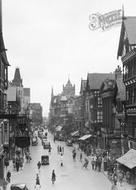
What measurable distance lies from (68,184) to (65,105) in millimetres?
119311

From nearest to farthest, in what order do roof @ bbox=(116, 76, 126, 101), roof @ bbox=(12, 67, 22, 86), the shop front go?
the shop front < roof @ bbox=(116, 76, 126, 101) < roof @ bbox=(12, 67, 22, 86)

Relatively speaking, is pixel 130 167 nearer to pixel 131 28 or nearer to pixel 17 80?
pixel 131 28

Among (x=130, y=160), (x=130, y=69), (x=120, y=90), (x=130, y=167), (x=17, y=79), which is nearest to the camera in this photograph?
(x=130, y=167)

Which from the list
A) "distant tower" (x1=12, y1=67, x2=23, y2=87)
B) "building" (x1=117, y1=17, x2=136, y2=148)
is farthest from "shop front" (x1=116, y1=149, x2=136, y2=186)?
"distant tower" (x1=12, y1=67, x2=23, y2=87)

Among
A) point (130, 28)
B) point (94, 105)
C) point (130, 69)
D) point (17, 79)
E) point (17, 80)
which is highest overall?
point (17, 79)

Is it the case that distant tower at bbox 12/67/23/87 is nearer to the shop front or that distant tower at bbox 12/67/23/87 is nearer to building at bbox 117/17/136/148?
building at bbox 117/17/136/148

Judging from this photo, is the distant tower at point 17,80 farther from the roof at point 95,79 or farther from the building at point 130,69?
the building at point 130,69

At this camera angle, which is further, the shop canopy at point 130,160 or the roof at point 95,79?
the roof at point 95,79

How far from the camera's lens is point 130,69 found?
45406 millimetres

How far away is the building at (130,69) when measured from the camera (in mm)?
43625

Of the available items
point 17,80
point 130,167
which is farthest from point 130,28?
point 17,80

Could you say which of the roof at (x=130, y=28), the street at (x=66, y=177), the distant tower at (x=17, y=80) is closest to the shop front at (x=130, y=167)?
the street at (x=66, y=177)

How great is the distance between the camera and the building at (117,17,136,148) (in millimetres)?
43625

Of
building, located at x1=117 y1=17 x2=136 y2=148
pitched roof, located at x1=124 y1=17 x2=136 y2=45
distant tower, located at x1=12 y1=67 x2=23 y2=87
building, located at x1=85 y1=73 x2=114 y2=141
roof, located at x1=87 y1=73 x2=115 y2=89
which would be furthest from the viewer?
distant tower, located at x1=12 y1=67 x2=23 y2=87
